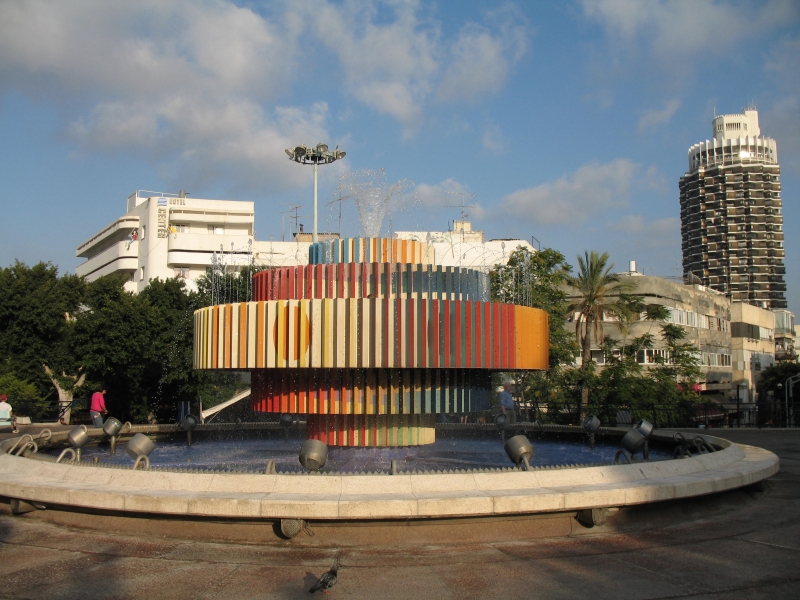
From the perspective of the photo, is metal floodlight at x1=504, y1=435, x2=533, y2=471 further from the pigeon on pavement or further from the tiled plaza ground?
the pigeon on pavement

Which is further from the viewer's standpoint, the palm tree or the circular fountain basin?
the palm tree

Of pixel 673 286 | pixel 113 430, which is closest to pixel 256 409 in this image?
pixel 113 430

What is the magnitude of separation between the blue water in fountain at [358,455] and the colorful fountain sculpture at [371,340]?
929 millimetres

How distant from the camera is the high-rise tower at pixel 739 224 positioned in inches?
4786

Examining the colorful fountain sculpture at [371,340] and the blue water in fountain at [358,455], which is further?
the blue water in fountain at [358,455]

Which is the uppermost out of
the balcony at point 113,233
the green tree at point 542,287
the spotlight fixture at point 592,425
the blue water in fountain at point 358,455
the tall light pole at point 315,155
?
the balcony at point 113,233

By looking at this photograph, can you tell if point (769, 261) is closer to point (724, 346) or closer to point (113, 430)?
point (724, 346)

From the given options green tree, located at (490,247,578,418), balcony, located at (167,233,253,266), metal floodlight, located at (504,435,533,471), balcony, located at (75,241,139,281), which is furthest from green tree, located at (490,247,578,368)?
balcony, located at (75,241,139,281)

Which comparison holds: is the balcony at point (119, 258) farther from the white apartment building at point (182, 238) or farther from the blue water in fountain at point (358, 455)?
the blue water in fountain at point (358, 455)

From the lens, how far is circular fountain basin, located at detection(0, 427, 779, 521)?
26.3ft

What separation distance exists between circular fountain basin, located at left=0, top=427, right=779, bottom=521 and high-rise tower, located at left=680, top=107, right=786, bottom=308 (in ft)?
399

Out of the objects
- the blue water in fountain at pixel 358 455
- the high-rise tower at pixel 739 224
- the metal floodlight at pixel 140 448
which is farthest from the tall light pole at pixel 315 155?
the high-rise tower at pixel 739 224

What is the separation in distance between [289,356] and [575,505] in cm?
535

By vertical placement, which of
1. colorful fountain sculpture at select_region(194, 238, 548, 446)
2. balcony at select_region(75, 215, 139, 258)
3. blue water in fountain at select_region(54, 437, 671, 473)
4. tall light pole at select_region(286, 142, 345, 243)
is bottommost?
blue water in fountain at select_region(54, 437, 671, 473)
